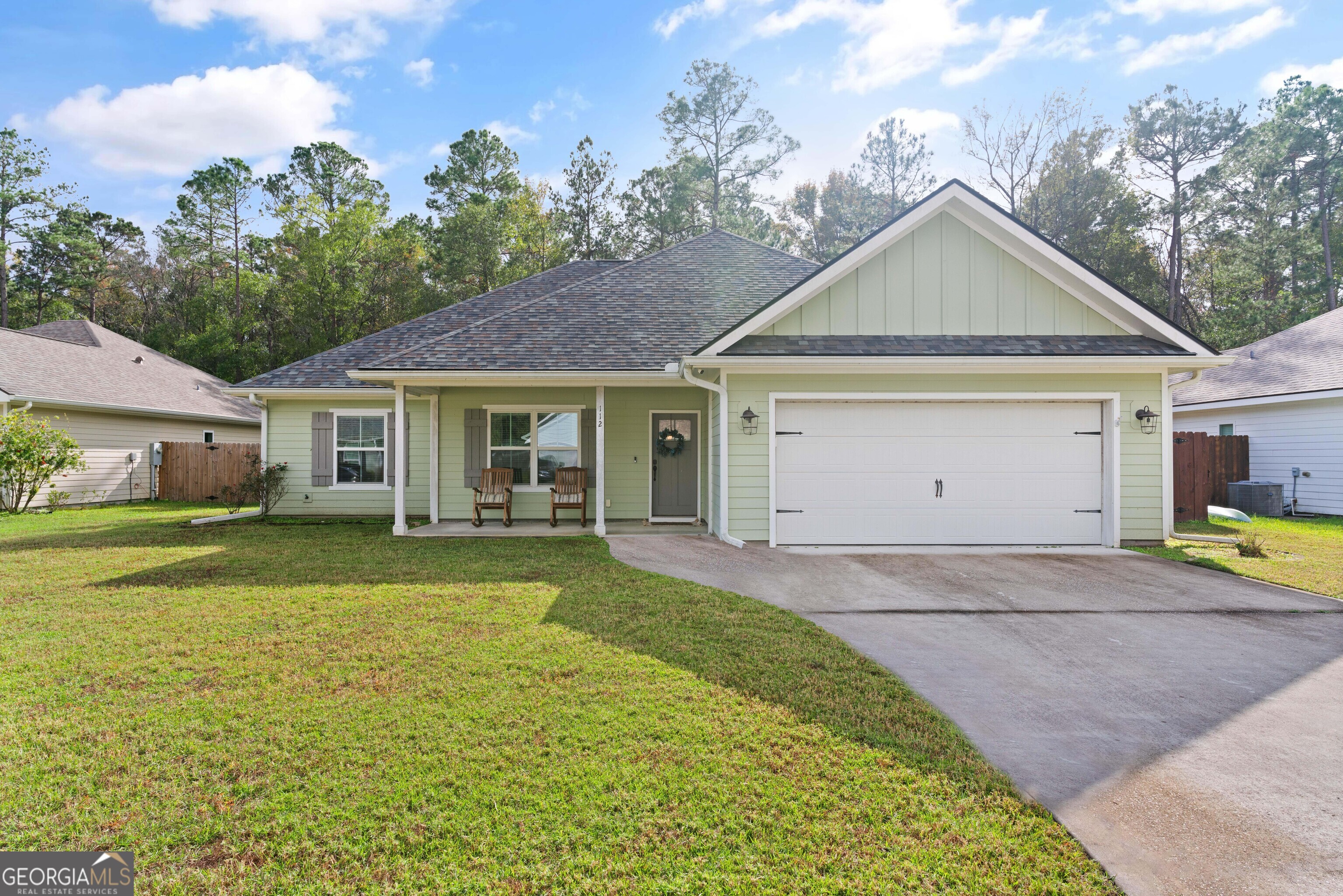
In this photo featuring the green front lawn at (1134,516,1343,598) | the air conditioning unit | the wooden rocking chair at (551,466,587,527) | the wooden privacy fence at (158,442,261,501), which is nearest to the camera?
the green front lawn at (1134,516,1343,598)

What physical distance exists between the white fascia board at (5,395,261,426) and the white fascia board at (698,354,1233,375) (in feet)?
44.8

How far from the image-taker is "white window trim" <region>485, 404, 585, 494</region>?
34.5 feet

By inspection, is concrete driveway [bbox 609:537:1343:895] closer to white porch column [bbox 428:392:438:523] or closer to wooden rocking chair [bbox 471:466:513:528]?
wooden rocking chair [bbox 471:466:513:528]

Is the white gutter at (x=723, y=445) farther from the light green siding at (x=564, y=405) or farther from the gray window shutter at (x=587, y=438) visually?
the gray window shutter at (x=587, y=438)

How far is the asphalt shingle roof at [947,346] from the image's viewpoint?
307 inches

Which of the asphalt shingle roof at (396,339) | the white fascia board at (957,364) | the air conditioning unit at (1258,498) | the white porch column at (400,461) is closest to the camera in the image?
the white fascia board at (957,364)

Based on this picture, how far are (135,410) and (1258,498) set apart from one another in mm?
23868

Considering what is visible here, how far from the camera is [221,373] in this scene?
2541 centimetres

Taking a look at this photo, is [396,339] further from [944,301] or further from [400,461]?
[944,301]

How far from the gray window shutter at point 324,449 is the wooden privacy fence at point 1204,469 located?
15157mm

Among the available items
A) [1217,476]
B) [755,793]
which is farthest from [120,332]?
[1217,476]

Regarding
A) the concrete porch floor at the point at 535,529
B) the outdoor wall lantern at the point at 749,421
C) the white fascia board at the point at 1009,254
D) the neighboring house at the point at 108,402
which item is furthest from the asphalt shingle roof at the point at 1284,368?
the neighboring house at the point at 108,402

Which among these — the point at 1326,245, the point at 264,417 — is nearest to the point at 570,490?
the point at 264,417

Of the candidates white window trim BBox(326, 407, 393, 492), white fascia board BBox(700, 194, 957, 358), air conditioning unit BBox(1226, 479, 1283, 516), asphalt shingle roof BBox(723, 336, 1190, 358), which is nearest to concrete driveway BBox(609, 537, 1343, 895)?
asphalt shingle roof BBox(723, 336, 1190, 358)
